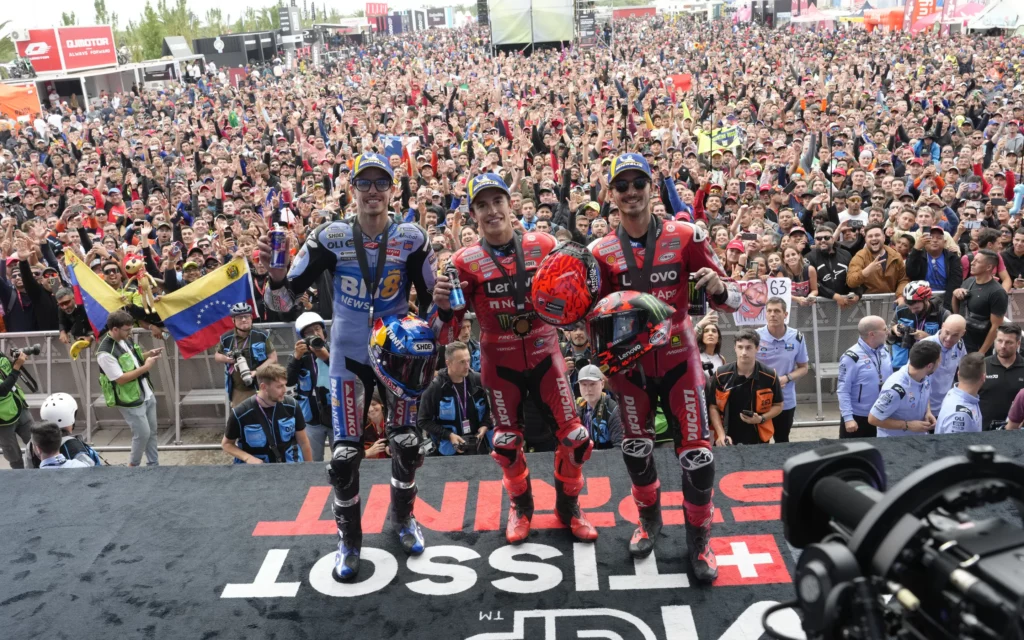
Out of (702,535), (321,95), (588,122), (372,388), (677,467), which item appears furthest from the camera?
(321,95)

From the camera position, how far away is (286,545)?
5449 mm

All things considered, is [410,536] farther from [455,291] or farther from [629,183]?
[629,183]

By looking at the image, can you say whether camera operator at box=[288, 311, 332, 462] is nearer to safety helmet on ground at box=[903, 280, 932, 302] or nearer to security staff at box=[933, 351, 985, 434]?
security staff at box=[933, 351, 985, 434]

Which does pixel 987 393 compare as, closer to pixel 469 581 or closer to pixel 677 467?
pixel 677 467

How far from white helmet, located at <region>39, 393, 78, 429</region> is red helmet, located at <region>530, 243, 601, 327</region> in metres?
4.69

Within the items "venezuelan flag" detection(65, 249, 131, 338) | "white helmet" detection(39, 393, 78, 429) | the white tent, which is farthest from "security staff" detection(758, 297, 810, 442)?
the white tent

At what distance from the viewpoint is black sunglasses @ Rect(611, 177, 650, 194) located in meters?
4.88

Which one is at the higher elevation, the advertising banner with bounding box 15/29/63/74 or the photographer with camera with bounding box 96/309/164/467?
the advertising banner with bounding box 15/29/63/74

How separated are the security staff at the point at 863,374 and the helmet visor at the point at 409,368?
425 centimetres

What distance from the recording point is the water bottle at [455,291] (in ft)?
15.7

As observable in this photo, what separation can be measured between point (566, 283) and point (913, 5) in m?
43.5

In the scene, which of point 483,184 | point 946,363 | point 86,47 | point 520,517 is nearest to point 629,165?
point 483,184

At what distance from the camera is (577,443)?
5.15m

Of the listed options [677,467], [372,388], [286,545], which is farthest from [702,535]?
[286,545]
